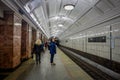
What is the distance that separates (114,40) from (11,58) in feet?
16.7

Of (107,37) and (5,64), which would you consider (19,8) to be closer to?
(5,64)

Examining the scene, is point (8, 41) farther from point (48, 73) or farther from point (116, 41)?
point (116, 41)

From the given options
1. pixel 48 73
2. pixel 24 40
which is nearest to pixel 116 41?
pixel 48 73

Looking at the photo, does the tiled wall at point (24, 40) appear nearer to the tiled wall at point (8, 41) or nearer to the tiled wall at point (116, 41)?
the tiled wall at point (8, 41)

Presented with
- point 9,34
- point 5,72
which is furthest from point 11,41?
point 5,72

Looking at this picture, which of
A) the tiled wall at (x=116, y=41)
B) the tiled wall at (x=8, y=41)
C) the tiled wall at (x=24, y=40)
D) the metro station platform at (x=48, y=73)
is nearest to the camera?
the metro station platform at (x=48, y=73)

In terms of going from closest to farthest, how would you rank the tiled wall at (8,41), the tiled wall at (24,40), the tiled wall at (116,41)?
the tiled wall at (116,41), the tiled wall at (8,41), the tiled wall at (24,40)

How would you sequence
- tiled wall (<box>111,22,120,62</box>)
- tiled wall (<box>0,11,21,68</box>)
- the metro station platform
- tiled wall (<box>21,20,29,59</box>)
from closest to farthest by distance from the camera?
1. the metro station platform
2. tiled wall (<box>111,22,120,62</box>)
3. tiled wall (<box>0,11,21,68</box>)
4. tiled wall (<box>21,20,29,59</box>)

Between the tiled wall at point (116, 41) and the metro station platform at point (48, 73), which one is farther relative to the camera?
the tiled wall at point (116, 41)

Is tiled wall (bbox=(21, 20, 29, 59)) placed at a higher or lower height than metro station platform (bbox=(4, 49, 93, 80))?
higher

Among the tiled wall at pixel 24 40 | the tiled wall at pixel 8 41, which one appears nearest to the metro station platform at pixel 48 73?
the tiled wall at pixel 8 41

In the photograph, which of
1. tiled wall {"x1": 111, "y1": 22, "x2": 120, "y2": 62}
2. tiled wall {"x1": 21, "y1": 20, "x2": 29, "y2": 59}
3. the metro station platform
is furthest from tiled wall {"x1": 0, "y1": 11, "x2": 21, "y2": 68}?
tiled wall {"x1": 111, "y1": 22, "x2": 120, "y2": 62}

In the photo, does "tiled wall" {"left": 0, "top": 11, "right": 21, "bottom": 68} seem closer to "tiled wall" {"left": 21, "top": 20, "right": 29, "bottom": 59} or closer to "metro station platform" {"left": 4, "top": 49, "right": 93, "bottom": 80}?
"metro station platform" {"left": 4, "top": 49, "right": 93, "bottom": 80}

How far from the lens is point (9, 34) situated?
7.58 m
